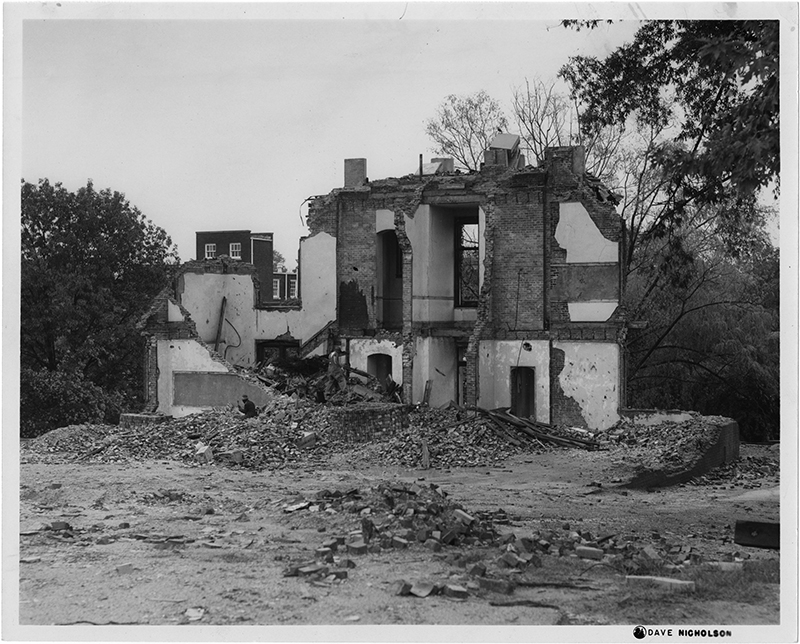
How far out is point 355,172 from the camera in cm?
2927

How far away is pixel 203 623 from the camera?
9.15 m

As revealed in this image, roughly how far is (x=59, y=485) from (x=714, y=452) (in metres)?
13.9

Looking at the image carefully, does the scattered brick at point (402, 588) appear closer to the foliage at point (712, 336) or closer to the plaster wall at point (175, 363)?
the plaster wall at point (175, 363)

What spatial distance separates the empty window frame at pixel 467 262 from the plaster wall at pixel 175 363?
7748 mm

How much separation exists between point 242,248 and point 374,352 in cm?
2859

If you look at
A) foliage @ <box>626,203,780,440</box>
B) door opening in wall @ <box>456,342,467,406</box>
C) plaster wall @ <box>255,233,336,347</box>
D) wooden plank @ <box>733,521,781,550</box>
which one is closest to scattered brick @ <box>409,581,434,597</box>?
wooden plank @ <box>733,521,781,550</box>

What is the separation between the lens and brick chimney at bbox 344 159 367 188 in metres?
29.1

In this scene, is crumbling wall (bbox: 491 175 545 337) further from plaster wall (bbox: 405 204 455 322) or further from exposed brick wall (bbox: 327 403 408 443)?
exposed brick wall (bbox: 327 403 408 443)

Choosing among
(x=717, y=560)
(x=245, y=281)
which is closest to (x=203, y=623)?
(x=717, y=560)

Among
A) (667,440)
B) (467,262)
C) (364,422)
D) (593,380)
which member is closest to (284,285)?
(467,262)

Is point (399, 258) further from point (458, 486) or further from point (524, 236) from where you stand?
point (458, 486)

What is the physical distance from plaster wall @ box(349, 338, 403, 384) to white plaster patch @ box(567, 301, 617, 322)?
196 inches

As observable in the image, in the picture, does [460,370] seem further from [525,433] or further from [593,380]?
[525,433]

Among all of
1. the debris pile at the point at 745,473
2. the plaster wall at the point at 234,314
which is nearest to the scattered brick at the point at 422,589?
the debris pile at the point at 745,473
